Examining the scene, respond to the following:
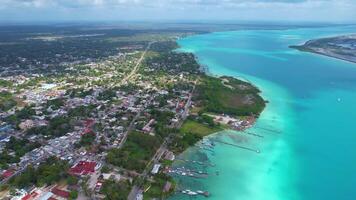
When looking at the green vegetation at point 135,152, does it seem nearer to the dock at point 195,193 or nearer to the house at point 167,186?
the house at point 167,186

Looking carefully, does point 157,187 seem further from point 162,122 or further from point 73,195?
point 162,122

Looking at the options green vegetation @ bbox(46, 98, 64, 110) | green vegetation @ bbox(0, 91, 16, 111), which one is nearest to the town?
green vegetation @ bbox(46, 98, 64, 110)

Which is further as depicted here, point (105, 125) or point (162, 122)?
point (162, 122)

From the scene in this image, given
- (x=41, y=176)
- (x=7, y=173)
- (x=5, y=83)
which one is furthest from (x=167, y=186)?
(x=5, y=83)

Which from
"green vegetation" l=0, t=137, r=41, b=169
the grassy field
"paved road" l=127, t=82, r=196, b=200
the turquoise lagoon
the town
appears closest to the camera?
"paved road" l=127, t=82, r=196, b=200

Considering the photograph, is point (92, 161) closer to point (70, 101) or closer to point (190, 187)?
point (190, 187)

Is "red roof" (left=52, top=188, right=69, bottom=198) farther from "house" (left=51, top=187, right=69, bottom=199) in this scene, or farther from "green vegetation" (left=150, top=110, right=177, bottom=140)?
"green vegetation" (left=150, top=110, right=177, bottom=140)
